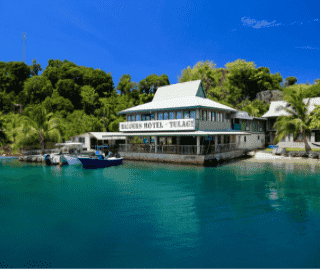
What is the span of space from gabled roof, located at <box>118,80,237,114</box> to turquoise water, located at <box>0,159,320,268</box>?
1484cm

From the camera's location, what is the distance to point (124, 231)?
1021 centimetres

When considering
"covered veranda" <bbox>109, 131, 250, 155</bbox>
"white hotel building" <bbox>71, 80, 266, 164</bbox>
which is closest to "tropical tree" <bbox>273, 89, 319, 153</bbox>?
"white hotel building" <bbox>71, 80, 266, 164</bbox>

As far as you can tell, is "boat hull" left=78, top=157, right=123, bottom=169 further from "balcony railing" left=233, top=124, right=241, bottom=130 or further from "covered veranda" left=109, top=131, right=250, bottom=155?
"balcony railing" left=233, top=124, right=241, bottom=130

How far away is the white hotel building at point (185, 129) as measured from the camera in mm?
29172

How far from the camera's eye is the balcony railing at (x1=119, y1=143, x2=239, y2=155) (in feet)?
94.9

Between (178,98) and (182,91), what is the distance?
159 centimetres

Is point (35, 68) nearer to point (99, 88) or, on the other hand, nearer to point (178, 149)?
point (99, 88)

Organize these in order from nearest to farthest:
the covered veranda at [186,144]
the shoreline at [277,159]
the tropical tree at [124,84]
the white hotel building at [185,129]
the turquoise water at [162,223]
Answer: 1. the turquoise water at [162,223]
2. the covered veranda at [186,144]
3. the white hotel building at [185,129]
4. the shoreline at [277,159]
5. the tropical tree at [124,84]

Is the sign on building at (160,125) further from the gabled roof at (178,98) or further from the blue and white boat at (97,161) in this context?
the blue and white boat at (97,161)

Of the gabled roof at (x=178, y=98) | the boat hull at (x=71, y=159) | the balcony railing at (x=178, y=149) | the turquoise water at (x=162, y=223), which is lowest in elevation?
the turquoise water at (x=162, y=223)

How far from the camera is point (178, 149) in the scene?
29297mm

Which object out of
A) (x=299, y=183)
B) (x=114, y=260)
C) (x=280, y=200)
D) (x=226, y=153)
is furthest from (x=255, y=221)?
(x=226, y=153)

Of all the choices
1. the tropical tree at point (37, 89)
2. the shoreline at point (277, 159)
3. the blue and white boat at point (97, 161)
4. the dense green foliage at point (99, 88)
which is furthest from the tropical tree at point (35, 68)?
the shoreline at point (277, 159)

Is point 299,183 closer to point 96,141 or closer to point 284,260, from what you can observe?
point 284,260
